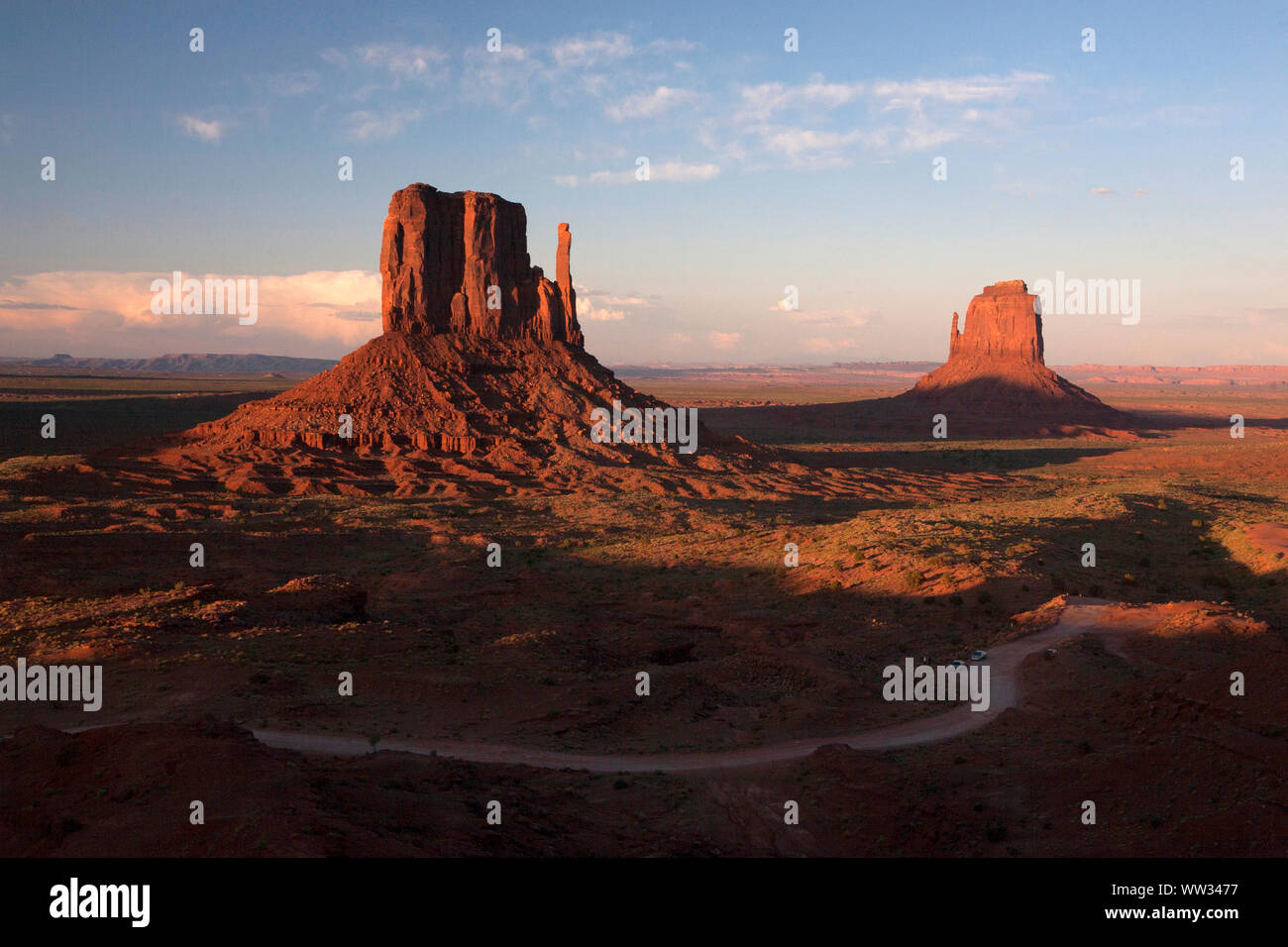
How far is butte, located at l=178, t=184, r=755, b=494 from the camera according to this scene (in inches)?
2475

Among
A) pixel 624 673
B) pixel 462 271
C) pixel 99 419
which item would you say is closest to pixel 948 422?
pixel 462 271

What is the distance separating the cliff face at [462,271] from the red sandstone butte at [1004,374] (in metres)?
83.4

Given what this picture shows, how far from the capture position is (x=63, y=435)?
90.3m

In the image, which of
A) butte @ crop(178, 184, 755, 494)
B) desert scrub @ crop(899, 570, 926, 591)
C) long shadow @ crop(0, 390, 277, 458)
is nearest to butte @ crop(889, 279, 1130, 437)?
butte @ crop(178, 184, 755, 494)

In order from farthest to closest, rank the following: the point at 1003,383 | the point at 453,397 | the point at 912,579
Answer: the point at 1003,383, the point at 453,397, the point at 912,579

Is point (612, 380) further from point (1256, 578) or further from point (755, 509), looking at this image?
point (1256, 578)

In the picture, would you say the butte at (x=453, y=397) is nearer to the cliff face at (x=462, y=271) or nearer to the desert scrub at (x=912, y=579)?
the cliff face at (x=462, y=271)

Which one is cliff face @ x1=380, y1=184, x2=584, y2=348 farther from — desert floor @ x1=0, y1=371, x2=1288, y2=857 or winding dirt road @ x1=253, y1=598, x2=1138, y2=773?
winding dirt road @ x1=253, y1=598, x2=1138, y2=773

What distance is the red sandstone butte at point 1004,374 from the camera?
137m

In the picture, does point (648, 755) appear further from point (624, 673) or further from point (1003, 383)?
point (1003, 383)

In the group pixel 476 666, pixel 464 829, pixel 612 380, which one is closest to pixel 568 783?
pixel 464 829

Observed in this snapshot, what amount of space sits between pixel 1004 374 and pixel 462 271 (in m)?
101

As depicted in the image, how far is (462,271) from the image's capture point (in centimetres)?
7669

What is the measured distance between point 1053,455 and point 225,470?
86.5 meters
